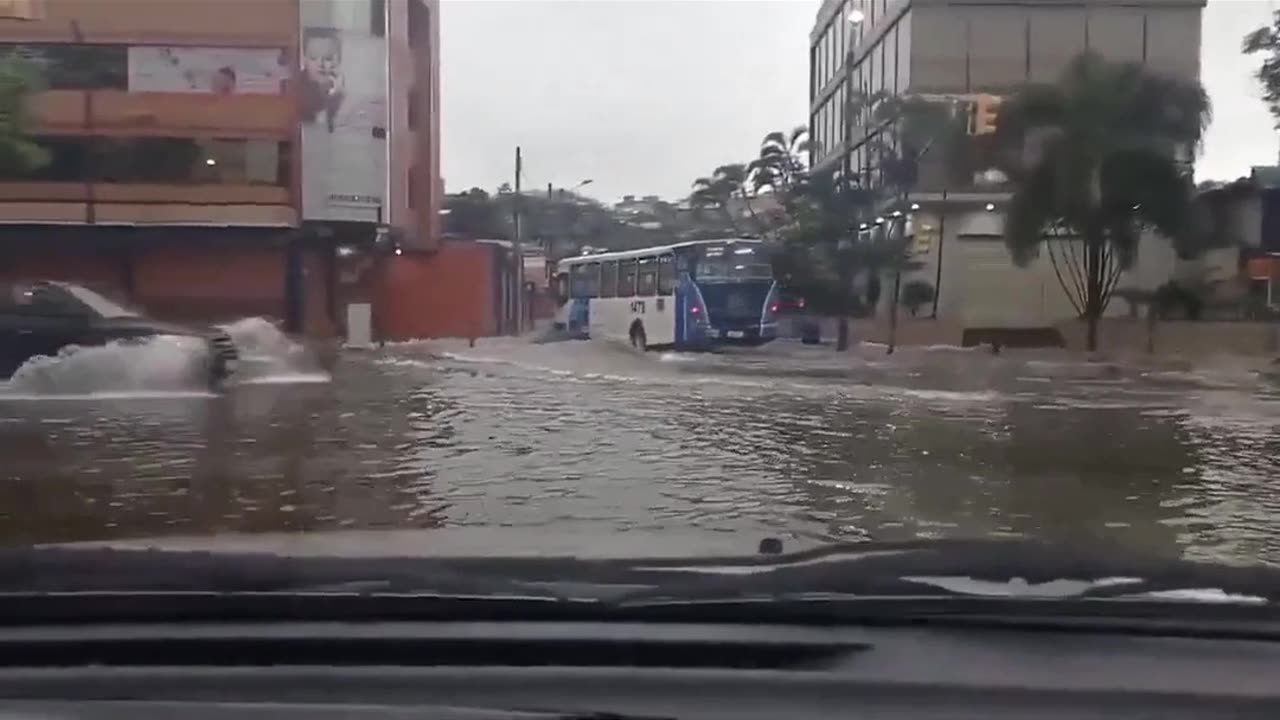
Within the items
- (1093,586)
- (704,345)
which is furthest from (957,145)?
(1093,586)

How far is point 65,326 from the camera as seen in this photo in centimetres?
1410

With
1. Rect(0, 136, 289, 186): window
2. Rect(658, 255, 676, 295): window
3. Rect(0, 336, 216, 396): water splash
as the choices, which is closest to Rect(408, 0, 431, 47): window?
Rect(0, 136, 289, 186): window

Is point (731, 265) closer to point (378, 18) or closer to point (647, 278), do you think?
point (647, 278)

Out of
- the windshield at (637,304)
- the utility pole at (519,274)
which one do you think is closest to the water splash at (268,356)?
the windshield at (637,304)

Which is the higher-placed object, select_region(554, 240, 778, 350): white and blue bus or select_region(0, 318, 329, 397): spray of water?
select_region(554, 240, 778, 350): white and blue bus

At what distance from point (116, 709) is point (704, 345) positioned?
21757 mm

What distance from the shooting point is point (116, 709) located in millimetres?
1966

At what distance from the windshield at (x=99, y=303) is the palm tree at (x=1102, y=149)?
15.1 m

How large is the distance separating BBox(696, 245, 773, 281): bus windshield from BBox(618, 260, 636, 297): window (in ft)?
7.26

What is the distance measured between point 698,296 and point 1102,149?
25.7 ft

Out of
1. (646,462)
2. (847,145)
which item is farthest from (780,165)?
(646,462)

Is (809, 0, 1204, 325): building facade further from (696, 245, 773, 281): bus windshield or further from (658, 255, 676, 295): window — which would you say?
(658, 255, 676, 295): window

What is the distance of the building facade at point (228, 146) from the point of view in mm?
22375

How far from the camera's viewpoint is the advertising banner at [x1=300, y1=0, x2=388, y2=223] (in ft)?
87.0
